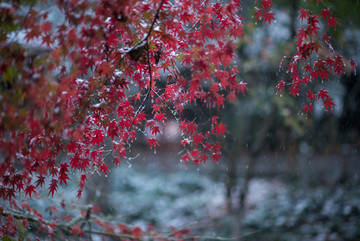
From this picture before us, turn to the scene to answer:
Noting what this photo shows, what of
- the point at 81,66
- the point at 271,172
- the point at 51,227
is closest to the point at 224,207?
the point at 271,172

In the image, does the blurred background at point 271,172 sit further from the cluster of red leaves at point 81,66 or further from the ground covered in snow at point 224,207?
the cluster of red leaves at point 81,66

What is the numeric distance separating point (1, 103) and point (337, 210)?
18.9ft

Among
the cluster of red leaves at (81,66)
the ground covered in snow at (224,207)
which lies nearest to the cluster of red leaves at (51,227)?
the ground covered in snow at (224,207)

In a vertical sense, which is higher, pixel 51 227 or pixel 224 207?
pixel 224 207

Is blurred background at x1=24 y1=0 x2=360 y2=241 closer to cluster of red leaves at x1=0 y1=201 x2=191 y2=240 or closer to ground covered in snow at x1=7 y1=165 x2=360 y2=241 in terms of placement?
ground covered in snow at x1=7 y1=165 x2=360 y2=241

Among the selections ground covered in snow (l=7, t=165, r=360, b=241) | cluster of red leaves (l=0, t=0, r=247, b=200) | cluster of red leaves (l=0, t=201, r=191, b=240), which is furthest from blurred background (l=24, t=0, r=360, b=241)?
cluster of red leaves (l=0, t=0, r=247, b=200)

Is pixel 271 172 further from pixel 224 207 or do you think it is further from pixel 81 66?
pixel 81 66

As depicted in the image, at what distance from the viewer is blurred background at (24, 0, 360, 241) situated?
5.28 meters

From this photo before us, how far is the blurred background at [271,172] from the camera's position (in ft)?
17.3

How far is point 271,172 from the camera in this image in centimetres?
794

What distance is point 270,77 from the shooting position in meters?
6.13

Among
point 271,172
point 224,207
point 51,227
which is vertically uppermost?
point 271,172

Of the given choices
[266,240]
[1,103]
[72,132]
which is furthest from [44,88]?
[266,240]

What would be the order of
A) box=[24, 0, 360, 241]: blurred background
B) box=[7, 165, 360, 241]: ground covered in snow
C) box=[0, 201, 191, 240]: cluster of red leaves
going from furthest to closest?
box=[24, 0, 360, 241]: blurred background < box=[7, 165, 360, 241]: ground covered in snow < box=[0, 201, 191, 240]: cluster of red leaves
